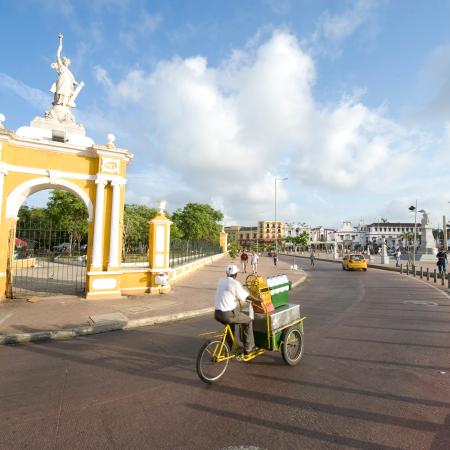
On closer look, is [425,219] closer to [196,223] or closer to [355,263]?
[355,263]

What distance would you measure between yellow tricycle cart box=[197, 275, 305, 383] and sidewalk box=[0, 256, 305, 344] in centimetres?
387

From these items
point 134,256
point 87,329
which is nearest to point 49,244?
point 87,329

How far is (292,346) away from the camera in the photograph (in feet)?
18.2

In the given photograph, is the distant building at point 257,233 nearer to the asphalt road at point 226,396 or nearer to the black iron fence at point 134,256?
the black iron fence at point 134,256

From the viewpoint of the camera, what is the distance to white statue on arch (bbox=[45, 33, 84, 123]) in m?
13.0

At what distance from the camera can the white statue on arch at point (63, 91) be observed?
13.0 meters

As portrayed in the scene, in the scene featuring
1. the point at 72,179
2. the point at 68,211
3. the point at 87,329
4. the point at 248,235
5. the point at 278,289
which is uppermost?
the point at 248,235

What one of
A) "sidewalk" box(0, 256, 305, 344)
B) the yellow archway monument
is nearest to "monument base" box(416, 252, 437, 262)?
"sidewalk" box(0, 256, 305, 344)

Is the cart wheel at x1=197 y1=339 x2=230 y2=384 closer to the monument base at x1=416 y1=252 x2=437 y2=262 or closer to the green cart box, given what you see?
the green cart box

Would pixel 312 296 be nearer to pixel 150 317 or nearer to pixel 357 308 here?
pixel 357 308

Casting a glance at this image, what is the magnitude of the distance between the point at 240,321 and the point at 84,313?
6.15 metres

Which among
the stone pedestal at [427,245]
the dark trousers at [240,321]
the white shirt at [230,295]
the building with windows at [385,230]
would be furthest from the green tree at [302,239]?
the building with windows at [385,230]

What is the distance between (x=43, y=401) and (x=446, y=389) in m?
5.46

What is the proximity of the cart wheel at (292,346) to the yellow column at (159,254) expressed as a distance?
7.97m
